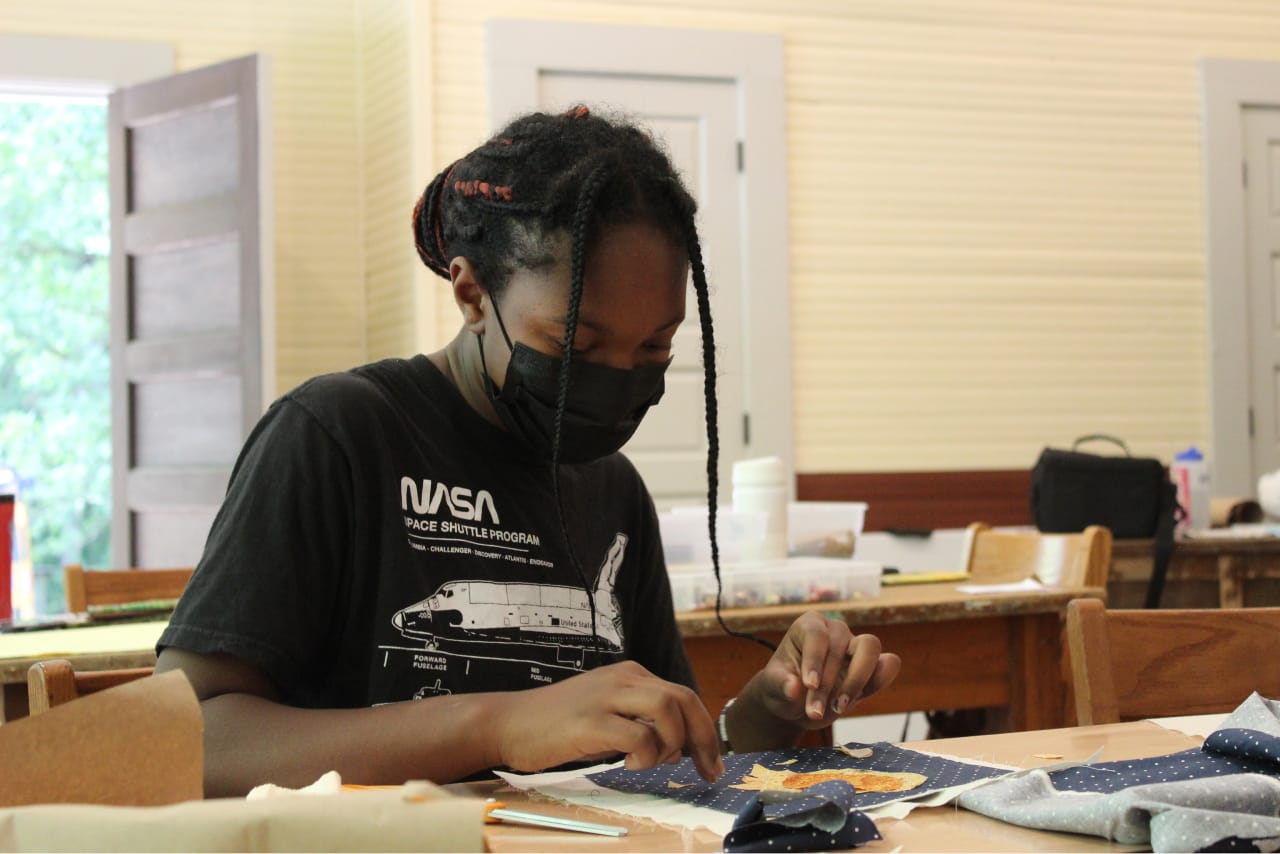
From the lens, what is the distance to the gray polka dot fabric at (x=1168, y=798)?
3.07 ft

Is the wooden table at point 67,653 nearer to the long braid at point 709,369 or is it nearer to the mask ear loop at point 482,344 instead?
the mask ear loop at point 482,344

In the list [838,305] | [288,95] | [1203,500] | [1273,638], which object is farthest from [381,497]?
[288,95]

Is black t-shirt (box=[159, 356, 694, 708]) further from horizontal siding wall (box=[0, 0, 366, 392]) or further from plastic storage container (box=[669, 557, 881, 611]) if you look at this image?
horizontal siding wall (box=[0, 0, 366, 392])

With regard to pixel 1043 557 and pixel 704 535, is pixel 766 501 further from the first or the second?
pixel 1043 557

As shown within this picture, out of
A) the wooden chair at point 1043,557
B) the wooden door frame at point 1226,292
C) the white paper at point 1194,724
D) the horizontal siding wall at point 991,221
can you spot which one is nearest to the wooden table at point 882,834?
the white paper at point 1194,724

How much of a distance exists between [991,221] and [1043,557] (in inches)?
110

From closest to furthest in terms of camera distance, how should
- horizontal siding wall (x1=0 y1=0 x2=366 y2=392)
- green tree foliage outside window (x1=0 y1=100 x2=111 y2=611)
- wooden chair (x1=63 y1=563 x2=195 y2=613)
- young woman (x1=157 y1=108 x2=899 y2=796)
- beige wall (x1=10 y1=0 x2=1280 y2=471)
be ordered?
young woman (x1=157 y1=108 x2=899 y2=796) → wooden chair (x1=63 y1=563 x2=195 y2=613) → beige wall (x1=10 y1=0 x2=1280 y2=471) → horizontal siding wall (x1=0 y1=0 x2=366 y2=392) → green tree foliage outside window (x1=0 y1=100 x2=111 y2=611)

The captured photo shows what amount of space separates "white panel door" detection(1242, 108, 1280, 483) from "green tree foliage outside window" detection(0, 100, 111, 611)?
7.56 meters

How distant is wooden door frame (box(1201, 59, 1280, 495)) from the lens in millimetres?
6145

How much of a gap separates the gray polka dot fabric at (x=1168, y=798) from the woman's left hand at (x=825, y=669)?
29 centimetres

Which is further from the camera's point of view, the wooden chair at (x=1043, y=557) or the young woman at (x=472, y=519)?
the wooden chair at (x=1043, y=557)

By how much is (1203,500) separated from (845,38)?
8.00 feet

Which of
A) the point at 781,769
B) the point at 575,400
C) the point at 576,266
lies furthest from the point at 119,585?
the point at 781,769

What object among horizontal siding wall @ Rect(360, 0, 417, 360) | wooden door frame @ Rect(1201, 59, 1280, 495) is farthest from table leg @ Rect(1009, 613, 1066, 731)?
wooden door frame @ Rect(1201, 59, 1280, 495)
